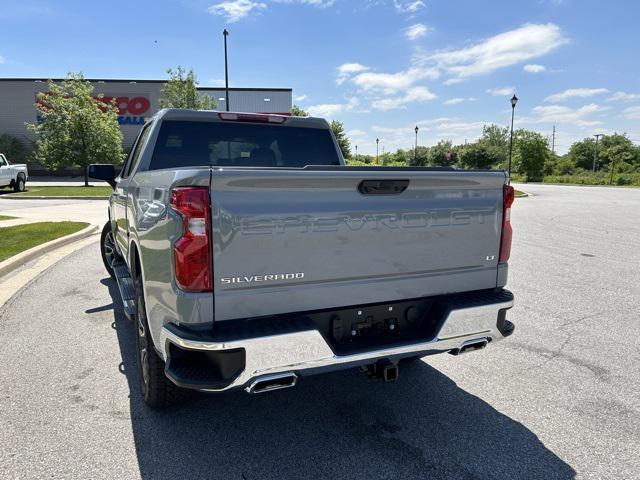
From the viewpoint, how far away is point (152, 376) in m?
3.03

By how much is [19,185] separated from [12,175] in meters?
1.16

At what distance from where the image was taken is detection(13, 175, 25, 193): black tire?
25.3 m

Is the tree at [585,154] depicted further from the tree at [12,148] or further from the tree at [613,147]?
the tree at [12,148]

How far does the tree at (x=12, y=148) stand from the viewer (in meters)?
42.7


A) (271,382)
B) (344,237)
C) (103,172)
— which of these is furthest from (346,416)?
(103,172)

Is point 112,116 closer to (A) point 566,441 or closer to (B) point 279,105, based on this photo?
(B) point 279,105

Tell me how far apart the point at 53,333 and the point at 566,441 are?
4.51 meters

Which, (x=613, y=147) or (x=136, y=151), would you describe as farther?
(x=613, y=147)

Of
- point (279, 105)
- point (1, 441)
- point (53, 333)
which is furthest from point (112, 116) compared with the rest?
point (1, 441)

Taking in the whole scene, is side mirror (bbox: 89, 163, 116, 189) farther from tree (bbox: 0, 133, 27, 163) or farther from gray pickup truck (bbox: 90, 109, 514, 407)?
tree (bbox: 0, 133, 27, 163)

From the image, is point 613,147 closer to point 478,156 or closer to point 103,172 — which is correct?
point 478,156

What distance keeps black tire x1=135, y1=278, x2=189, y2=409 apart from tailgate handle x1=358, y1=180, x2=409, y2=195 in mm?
1608

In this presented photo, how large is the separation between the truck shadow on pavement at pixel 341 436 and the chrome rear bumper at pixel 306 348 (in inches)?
21.0

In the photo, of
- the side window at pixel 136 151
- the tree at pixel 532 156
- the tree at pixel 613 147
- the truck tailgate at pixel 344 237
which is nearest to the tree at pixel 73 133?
the side window at pixel 136 151
